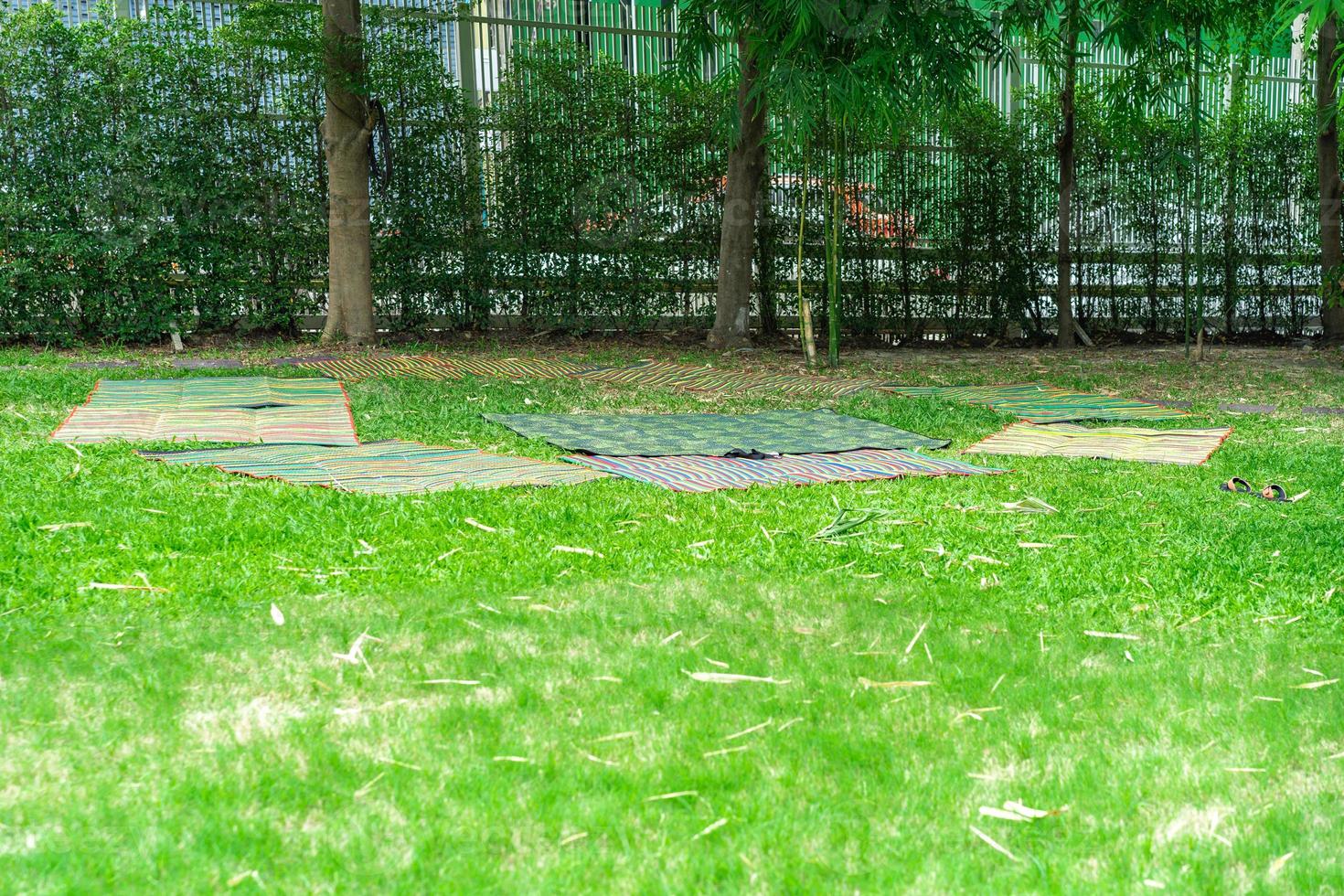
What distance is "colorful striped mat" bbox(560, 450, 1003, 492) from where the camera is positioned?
Answer: 187 inches

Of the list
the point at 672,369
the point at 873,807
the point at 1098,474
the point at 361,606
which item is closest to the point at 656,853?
the point at 873,807

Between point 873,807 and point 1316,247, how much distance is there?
12.1m

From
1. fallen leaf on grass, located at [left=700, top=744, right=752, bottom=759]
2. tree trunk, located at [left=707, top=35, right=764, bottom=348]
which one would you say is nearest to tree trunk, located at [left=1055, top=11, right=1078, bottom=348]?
tree trunk, located at [left=707, top=35, right=764, bottom=348]

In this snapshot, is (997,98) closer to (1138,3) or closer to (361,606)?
(1138,3)

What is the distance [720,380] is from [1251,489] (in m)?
4.32

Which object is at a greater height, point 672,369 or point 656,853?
point 672,369

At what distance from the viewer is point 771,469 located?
5.05 m

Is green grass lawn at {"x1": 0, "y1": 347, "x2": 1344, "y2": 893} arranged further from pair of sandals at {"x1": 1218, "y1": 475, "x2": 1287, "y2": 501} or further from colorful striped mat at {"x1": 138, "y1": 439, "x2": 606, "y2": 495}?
colorful striped mat at {"x1": 138, "y1": 439, "x2": 606, "y2": 495}

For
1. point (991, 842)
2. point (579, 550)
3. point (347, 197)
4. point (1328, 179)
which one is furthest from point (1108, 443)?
point (1328, 179)

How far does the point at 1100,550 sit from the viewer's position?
3729 millimetres

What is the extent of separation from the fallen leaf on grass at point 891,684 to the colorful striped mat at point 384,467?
224cm

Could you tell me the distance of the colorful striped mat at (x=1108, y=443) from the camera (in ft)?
18.3

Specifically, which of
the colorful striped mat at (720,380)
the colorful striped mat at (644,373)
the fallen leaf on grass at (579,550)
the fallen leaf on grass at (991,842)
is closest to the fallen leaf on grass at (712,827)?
the fallen leaf on grass at (991,842)

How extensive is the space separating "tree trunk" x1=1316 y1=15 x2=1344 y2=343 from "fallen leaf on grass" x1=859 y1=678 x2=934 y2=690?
9687 mm
